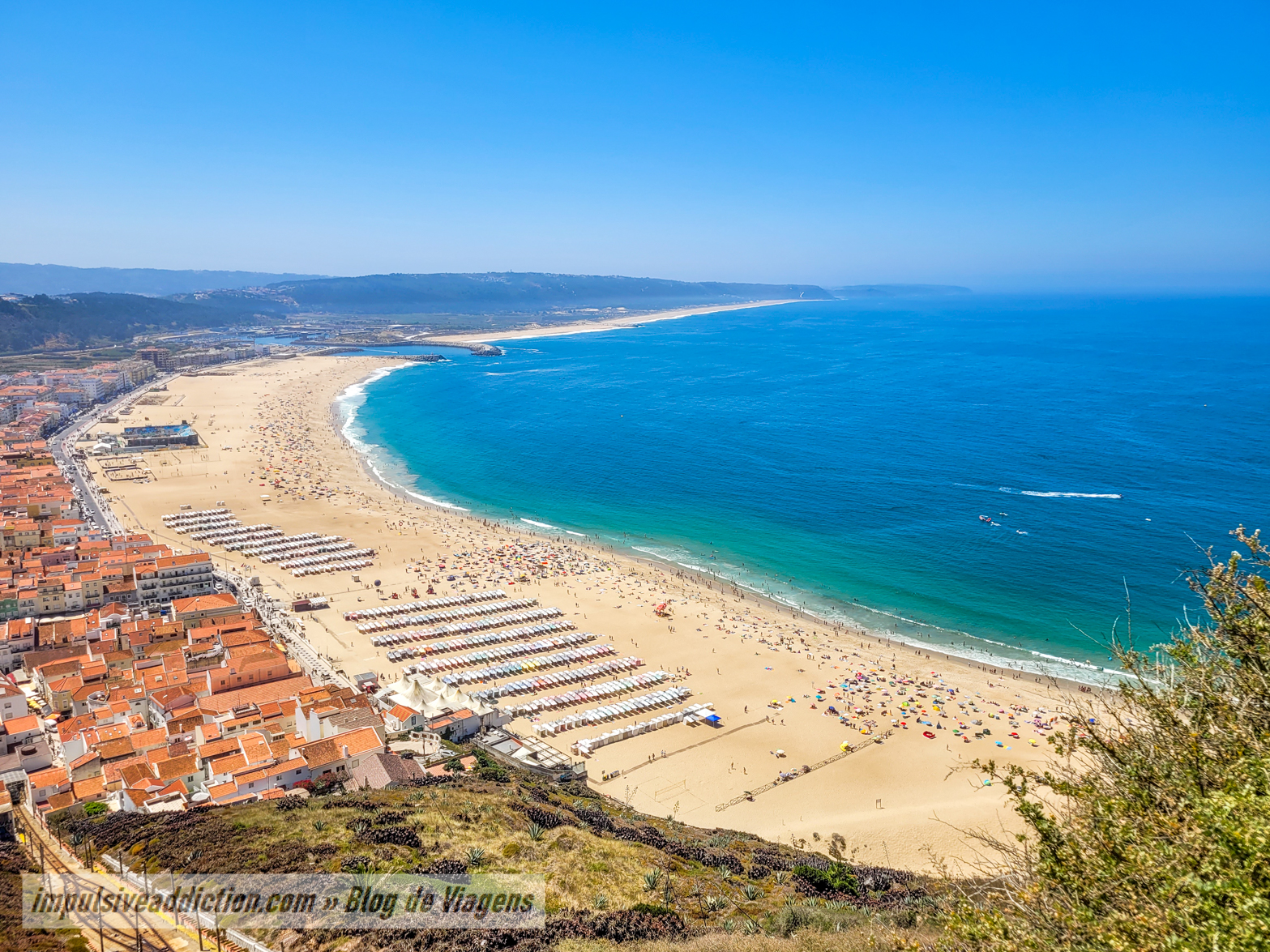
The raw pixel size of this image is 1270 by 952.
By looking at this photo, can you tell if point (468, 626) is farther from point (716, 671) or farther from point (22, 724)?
point (22, 724)

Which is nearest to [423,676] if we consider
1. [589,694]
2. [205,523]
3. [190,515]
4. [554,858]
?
[589,694]

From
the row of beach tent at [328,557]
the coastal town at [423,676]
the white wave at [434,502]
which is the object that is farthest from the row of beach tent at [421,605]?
the white wave at [434,502]

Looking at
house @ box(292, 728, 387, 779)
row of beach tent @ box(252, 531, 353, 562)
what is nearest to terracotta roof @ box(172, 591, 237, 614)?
row of beach tent @ box(252, 531, 353, 562)

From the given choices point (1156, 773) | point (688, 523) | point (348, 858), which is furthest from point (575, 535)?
point (1156, 773)

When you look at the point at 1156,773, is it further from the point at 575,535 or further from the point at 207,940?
the point at 575,535

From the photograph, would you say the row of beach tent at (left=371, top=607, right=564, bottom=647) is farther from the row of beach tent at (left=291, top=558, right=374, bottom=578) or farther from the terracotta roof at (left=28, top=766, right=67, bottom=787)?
the terracotta roof at (left=28, top=766, right=67, bottom=787)

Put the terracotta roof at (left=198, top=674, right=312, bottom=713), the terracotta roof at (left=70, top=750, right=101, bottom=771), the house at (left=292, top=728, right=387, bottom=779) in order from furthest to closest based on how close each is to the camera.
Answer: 1. the terracotta roof at (left=198, top=674, right=312, bottom=713)
2. the house at (left=292, top=728, right=387, bottom=779)
3. the terracotta roof at (left=70, top=750, right=101, bottom=771)

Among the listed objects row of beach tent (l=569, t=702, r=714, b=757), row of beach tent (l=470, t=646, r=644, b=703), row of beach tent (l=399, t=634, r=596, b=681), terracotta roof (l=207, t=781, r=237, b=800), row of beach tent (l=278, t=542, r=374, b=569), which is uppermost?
terracotta roof (l=207, t=781, r=237, b=800)

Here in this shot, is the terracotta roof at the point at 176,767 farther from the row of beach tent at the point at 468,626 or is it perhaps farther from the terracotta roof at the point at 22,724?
the row of beach tent at the point at 468,626
